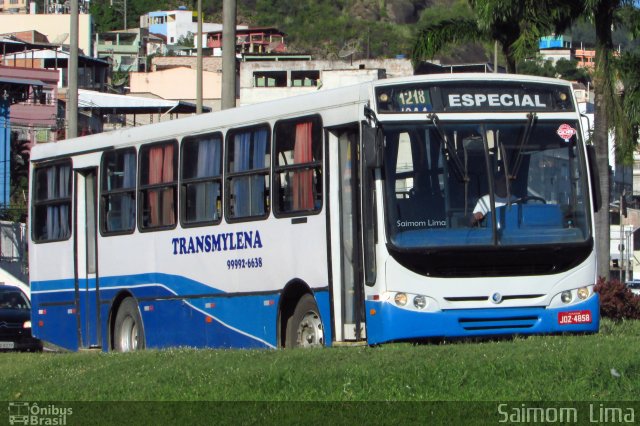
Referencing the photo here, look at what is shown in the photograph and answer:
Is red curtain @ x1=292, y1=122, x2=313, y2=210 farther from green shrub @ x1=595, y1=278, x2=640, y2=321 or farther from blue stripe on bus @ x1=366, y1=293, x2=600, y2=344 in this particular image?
green shrub @ x1=595, y1=278, x2=640, y2=321

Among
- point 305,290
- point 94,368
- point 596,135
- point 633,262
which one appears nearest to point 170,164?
point 305,290

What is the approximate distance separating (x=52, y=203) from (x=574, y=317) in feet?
31.0

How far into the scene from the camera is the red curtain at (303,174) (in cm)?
1396

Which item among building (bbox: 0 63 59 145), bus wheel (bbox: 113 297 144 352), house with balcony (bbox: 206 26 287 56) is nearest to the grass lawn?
bus wheel (bbox: 113 297 144 352)

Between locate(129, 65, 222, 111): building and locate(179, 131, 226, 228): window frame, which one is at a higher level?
locate(129, 65, 222, 111): building

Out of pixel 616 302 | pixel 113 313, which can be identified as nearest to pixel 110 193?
pixel 113 313

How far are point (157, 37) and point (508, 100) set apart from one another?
113 m

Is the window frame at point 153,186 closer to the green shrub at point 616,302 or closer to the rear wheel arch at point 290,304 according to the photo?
the rear wheel arch at point 290,304

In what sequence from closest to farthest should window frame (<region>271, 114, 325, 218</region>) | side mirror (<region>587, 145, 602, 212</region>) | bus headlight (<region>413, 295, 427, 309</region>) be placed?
bus headlight (<region>413, 295, 427, 309</region>), side mirror (<region>587, 145, 602, 212</region>), window frame (<region>271, 114, 325, 218</region>)

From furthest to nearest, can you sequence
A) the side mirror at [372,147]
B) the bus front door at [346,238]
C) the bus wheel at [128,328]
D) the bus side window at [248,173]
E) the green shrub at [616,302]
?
the green shrub at [616,302] < the bus wheel at [128,328] < the bus side window at [248,173] < the bus front door at [346,238] < the side mirror at [372,147]

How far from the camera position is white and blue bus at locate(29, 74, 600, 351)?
41.9 ft

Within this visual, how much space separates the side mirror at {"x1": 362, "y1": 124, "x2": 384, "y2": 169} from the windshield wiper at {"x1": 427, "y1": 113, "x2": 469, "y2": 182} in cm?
65

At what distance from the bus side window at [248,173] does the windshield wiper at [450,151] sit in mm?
2472

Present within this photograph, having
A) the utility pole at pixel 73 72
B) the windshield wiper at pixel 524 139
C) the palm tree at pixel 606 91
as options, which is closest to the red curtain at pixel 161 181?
the windshield wiper at pixel 524 139
